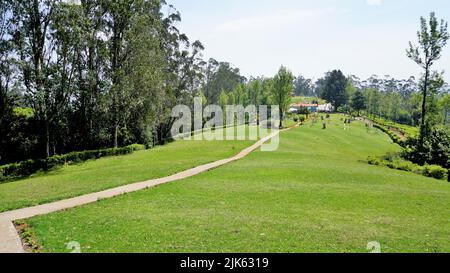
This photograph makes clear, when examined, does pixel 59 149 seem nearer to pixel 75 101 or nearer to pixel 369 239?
pixel 75 101

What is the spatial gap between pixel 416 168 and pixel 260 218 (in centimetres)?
2308

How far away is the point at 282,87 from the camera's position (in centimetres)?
6356

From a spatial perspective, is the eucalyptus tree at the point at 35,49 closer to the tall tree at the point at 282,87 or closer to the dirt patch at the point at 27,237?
the dirt patch at the point at 27,237

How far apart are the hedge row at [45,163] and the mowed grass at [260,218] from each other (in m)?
16.6

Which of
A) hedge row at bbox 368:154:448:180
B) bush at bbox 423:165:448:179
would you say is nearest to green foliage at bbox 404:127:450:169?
hedge row at bbox 368:154:448:180

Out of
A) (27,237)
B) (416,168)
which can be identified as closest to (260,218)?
(27,237)

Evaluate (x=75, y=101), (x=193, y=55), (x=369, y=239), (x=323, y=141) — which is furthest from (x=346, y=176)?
(x=193, y=55)

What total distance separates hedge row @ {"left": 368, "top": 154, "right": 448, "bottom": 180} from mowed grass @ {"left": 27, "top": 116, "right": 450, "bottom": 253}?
716 cm

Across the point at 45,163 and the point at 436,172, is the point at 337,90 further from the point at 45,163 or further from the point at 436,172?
the point at 45,163

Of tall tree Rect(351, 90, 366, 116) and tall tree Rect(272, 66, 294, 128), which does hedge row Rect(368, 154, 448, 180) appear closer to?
tall tree Rect(272, 66, 294, 128)

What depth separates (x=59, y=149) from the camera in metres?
38.2

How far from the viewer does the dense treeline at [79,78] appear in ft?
92.9

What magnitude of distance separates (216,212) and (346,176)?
1255cm

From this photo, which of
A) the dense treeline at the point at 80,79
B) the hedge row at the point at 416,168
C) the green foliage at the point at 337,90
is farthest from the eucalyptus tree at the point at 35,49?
the green foliage at the point at 337,90
